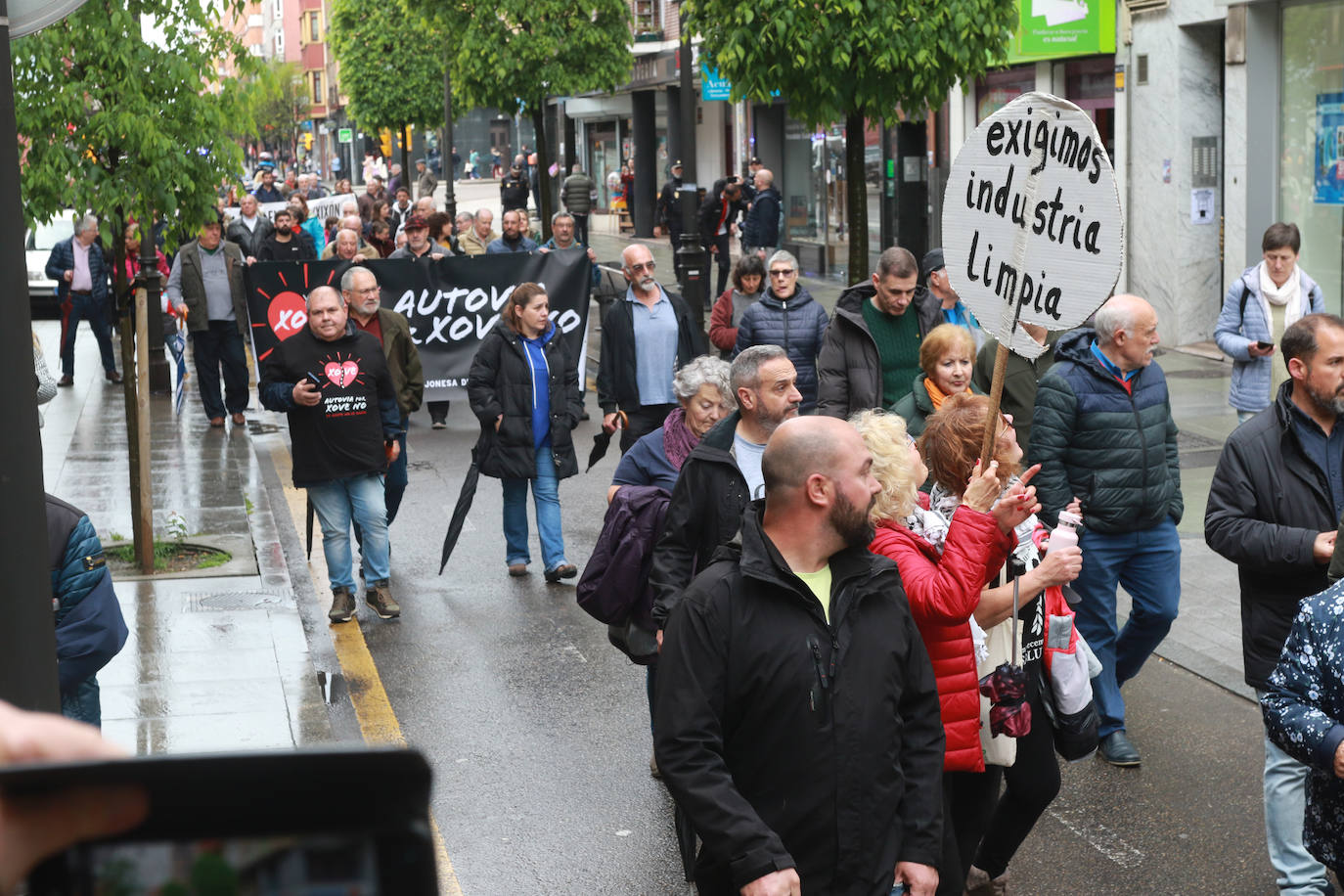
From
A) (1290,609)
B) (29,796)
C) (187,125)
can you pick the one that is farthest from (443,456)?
(29,796)

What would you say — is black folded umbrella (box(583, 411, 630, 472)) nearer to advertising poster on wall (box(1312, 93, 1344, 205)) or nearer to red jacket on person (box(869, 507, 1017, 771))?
red jacket on person (box(869, 507, 1017, 771))

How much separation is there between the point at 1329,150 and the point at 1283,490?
40.4ft

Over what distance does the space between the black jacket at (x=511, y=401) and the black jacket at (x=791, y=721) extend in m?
5.99

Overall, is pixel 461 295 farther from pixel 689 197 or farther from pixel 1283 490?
pixel 1283 490

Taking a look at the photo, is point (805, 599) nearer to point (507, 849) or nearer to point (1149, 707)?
point (507, 849)

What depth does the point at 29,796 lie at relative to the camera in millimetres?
736

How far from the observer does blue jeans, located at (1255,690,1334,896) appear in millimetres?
4977

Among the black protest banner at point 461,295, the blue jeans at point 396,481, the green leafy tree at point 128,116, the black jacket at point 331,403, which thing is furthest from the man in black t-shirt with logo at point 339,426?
the black protest banner at point 461,295

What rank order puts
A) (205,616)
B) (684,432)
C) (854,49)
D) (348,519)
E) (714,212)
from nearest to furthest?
1. (684,432)
2. (205,616)
3. (348,519)
4. (854,49)
5. (714,212)

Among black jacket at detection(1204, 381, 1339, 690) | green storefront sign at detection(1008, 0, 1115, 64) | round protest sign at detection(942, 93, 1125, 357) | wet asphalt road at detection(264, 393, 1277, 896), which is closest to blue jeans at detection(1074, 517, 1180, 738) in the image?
wet asphalt road at detection(264, 393, 1277, 896)

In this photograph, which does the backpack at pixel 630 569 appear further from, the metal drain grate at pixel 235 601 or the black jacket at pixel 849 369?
the metal drain grate at pixel 235 601

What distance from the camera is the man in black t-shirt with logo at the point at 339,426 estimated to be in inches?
349

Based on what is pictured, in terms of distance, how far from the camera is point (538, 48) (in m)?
25.2

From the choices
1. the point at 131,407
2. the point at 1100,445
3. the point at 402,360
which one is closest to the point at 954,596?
the point at 1100,445
